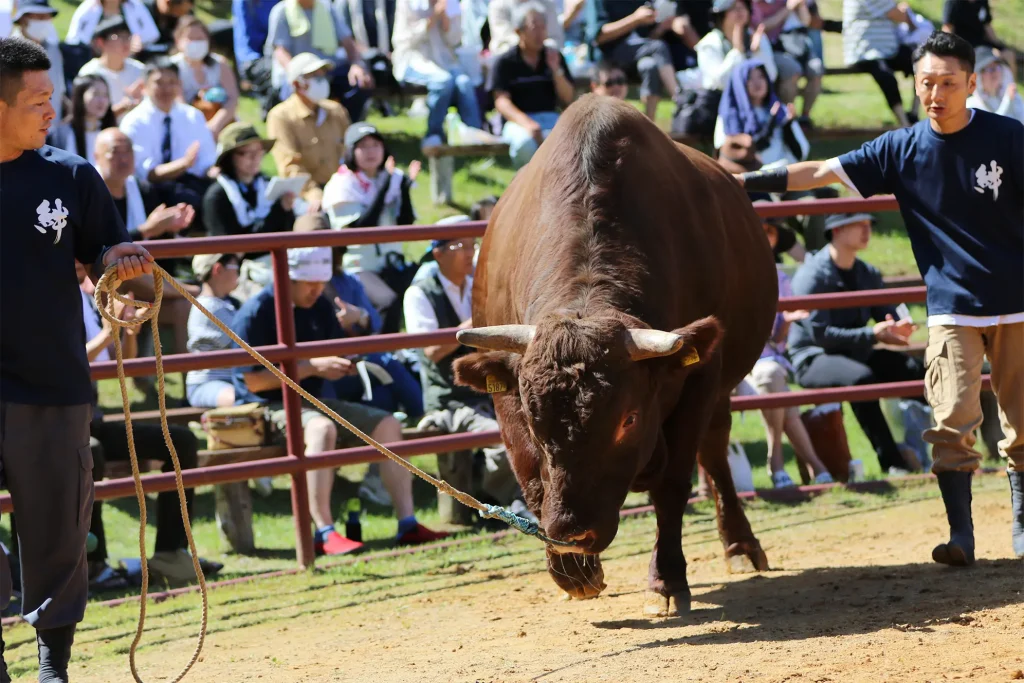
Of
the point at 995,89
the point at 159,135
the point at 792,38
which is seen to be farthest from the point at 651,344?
the point at 792,38

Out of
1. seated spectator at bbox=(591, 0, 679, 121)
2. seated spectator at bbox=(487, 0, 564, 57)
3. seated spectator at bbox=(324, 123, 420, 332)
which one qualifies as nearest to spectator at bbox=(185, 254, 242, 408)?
seated spectator at bbox=(324, 123, 420, 332)

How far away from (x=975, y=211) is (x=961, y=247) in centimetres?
17

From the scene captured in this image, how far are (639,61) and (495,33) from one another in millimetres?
2548

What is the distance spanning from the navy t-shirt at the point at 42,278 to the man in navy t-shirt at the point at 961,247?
361 cm

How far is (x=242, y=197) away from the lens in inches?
390

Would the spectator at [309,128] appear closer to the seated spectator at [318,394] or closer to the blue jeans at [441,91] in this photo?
the blue jeans at [441,91]

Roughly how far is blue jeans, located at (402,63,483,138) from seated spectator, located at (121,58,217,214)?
3315mm

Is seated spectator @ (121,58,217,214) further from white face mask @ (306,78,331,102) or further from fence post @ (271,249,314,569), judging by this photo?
fence post @ (271,249,314,569)

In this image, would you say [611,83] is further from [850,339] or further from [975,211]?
[975,211]

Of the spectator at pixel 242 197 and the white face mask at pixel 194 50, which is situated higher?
the white face mask at pixel 194 50

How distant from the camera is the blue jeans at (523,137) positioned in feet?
41.3

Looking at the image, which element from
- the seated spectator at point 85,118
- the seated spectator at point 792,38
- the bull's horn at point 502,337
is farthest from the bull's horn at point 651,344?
the seated spectator at point 792,38

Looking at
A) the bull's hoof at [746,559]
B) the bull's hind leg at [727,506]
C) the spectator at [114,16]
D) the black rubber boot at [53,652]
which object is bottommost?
the bull's hoof at [746,559]

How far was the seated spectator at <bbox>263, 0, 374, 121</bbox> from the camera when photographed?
13227 millimetres
